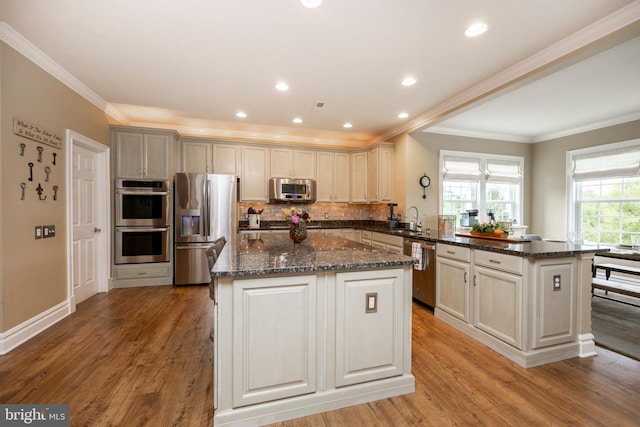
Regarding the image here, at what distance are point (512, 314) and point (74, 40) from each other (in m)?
4.44

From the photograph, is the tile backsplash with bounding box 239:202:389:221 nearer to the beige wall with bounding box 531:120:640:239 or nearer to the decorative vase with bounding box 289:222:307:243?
the decorative vase with bounding box 289:222:307:243

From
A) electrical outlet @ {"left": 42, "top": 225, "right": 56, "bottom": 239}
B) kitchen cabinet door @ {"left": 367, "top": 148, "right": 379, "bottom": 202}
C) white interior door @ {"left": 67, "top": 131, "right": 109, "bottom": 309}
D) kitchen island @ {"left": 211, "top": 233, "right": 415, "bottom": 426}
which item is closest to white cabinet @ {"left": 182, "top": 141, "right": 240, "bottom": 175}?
white interior door @ {"left": 67, "top": 131, "right": 109, "bottom": 309}

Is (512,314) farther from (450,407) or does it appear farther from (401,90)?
(401,90)

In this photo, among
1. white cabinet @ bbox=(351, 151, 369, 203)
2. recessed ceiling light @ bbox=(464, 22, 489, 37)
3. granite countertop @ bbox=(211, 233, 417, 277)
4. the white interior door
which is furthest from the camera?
white cabinet @ bbox=(351, 151, 369, 203)

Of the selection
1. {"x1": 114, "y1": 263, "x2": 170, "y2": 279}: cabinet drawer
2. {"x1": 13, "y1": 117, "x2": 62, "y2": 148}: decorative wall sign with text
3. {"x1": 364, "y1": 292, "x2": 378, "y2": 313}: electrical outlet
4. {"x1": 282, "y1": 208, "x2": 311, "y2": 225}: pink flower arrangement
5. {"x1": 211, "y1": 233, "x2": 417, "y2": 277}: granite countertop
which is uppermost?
{"x1": 13, "y1": 117, "x2": 62, "y2": 148}: decorative wall sign with text

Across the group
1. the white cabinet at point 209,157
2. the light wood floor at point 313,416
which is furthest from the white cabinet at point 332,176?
the light wood floor at point 313,416

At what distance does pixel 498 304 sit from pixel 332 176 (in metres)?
3.73

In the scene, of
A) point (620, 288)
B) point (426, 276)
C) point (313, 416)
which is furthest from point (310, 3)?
point (620, 288)

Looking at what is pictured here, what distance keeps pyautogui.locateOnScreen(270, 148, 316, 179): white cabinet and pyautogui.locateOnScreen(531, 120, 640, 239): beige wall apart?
4574 millimetres

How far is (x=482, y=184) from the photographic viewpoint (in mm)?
5426

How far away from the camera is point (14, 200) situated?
2449 mm

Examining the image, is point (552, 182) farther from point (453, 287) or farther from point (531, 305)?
point (531, 305)

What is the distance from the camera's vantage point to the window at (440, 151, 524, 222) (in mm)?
5191

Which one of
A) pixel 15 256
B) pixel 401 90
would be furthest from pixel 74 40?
pixel 401 90
